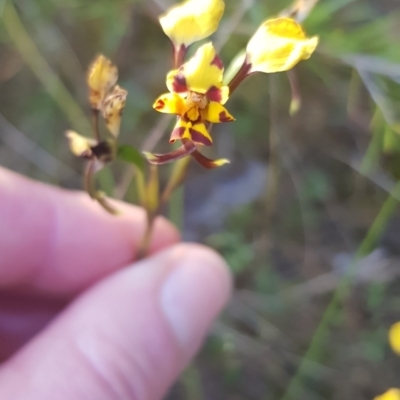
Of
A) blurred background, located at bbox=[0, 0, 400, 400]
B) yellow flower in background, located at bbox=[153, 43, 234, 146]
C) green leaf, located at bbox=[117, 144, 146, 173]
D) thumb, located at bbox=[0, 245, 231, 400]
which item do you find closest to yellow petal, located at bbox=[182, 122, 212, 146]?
yellow flower in background, located at bbox=[153, 43, 234, 146]

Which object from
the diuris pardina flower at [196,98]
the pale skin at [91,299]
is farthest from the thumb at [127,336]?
the diuris pardina flower at [196,98]

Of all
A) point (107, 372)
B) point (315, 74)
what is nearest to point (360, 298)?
point (315, 74)

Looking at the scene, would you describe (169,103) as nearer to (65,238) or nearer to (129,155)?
(129,155)

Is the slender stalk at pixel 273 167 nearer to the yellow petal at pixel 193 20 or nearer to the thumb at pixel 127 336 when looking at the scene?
the thumb at pixel 127 336

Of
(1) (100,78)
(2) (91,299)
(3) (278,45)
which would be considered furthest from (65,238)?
(3) (278,45)

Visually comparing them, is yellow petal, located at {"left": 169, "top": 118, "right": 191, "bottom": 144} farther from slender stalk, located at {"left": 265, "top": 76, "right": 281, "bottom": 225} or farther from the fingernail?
slender stalk, located at {"left": 265, "top": 76, "right": 281, "bottom": 225}

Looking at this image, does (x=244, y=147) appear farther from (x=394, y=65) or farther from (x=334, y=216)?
(x=394, y=65)
